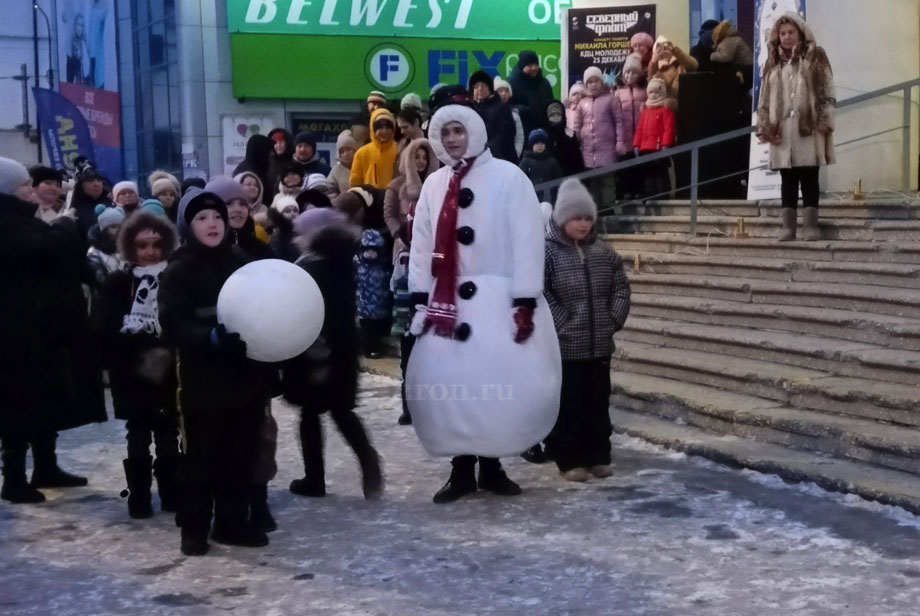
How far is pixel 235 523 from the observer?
6.09 meters

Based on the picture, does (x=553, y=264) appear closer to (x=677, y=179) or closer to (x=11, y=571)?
(x=11, y=571)

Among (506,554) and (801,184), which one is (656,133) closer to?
(801,184)

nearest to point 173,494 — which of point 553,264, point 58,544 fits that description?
point 58,544

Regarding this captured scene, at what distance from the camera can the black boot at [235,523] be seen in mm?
6082

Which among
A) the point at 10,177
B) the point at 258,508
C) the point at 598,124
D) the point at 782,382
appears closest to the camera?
the point at 258,508

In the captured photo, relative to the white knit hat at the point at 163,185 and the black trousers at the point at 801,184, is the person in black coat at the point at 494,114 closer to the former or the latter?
the white knit hat at the point at 163,185

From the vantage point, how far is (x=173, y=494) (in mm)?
6777

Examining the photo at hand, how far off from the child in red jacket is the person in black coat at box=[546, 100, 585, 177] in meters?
0.81

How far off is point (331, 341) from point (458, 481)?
0.97m

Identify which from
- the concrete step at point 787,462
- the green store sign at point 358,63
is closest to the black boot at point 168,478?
the concrete step at point 787,462

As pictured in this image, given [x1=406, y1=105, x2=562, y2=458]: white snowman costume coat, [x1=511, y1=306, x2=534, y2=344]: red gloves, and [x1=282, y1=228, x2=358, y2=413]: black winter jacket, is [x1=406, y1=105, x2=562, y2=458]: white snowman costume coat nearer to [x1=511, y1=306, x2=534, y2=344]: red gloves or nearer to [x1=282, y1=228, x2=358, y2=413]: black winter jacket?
[x1=511, y1=306, x2=534, y2=344]: red gloves

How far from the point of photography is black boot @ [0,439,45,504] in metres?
7.07

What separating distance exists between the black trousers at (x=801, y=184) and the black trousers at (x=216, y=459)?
583cm

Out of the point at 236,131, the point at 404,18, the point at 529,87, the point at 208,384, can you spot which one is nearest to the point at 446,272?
the point at 208,384
